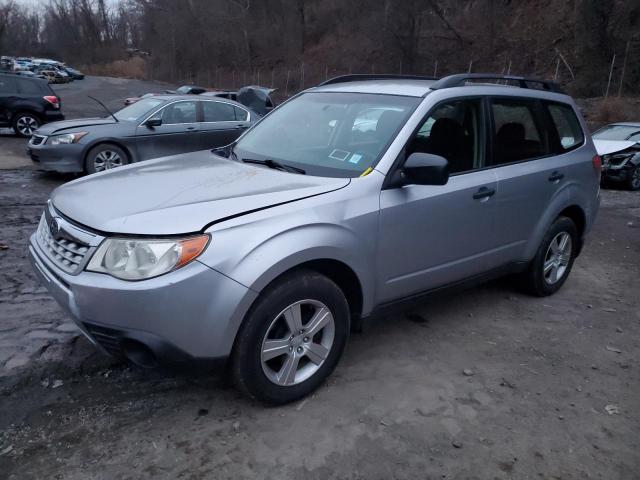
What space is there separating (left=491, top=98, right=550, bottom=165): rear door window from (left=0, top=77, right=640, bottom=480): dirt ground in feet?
4.39

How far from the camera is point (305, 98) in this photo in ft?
14.8

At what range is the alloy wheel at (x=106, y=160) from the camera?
9.20 meters

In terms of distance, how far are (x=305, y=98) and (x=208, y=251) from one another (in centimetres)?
218

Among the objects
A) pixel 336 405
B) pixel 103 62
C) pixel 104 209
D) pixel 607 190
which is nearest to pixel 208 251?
pixel 104 209

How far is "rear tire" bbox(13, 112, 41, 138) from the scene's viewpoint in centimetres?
1462

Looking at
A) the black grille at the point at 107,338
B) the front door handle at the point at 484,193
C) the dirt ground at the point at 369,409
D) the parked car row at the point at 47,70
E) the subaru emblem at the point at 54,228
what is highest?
the parked car row at the point at 47,70

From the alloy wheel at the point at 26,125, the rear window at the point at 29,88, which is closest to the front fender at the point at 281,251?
the alloy wheel at the point at 26,125

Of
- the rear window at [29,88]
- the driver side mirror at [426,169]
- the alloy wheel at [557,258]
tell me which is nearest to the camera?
the driver side mirror at [426,169]

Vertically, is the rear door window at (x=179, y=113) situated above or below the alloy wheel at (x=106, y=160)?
above

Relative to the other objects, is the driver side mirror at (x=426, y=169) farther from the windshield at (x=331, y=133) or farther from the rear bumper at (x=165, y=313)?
the rear bumper at (x=165, y=313)

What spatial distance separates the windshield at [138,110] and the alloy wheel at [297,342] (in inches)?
297

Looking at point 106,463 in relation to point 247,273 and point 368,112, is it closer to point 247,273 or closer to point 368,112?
point 247,273

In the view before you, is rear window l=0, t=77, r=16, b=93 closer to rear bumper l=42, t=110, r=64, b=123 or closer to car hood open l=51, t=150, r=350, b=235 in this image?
rear bumper l=42, t=110, r=64, b=123

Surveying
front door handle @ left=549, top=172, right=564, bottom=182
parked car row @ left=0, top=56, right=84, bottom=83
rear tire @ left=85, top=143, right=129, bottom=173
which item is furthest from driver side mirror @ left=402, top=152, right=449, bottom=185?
parked car row @ left=0, top=56, right=84, bottom=83
